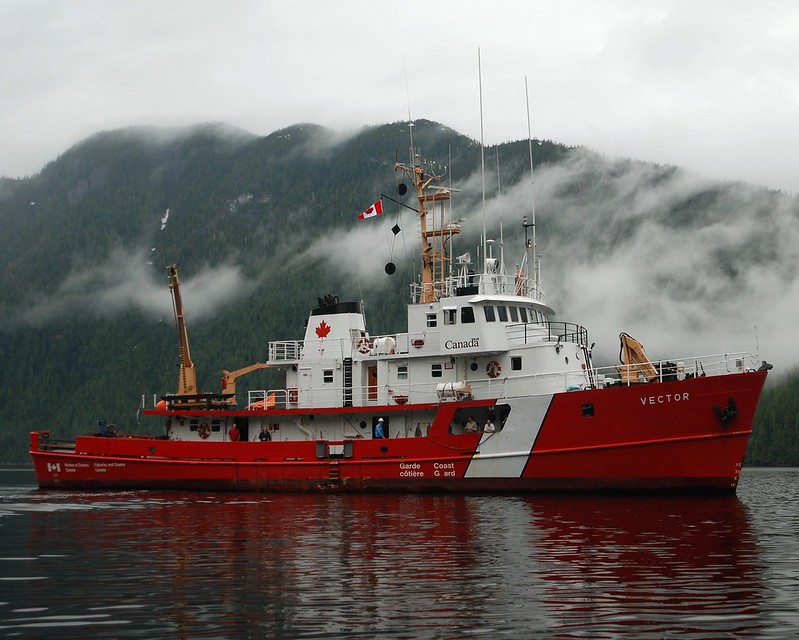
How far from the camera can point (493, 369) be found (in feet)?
106

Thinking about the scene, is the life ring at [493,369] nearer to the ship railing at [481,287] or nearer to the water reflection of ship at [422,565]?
the ship railing at [481,287]

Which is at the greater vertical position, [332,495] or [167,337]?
[167,337]

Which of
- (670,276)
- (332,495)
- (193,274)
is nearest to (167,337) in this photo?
(193,274)

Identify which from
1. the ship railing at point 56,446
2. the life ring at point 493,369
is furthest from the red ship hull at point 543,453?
the ship railing at point 56,446

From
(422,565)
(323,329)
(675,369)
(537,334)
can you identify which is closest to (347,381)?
(323,329)

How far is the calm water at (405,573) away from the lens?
1201 cm

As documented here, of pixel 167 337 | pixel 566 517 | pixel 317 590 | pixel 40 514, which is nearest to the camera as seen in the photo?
pixel 317 590

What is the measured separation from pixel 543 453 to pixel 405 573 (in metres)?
15.1

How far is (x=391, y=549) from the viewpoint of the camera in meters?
18.5

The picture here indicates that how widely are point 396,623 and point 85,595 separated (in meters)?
4.58

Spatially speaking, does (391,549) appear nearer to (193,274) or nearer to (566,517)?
(566,517)

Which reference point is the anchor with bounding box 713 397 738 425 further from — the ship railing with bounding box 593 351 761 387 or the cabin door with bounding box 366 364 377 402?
the cabin door with bounding box 366 364 377 402

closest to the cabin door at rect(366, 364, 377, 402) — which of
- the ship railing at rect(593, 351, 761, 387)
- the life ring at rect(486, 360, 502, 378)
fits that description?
the life ring at rect(486, 360, 502, 378)

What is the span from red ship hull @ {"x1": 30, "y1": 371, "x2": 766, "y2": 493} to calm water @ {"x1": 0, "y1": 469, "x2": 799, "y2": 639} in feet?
7.95
